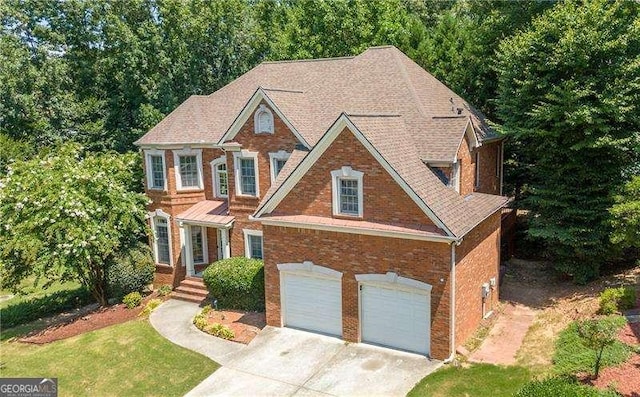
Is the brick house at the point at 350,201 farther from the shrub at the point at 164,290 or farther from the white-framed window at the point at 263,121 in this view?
the shrub at the point at 164,290

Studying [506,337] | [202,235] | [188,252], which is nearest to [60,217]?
[188,252]

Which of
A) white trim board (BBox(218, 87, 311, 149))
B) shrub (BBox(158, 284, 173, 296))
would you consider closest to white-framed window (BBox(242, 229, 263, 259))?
white trim board (BBox(218, 87, 311, 149))

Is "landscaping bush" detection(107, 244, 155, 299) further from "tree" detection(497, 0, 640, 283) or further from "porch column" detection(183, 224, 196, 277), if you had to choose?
"tree" detection(497, 0, 640, 283)

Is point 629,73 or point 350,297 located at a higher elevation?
point 629,73

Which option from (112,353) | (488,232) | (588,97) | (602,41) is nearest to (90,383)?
(112,353)

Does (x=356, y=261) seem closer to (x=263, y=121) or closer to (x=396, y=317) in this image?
(x=396, y=317)

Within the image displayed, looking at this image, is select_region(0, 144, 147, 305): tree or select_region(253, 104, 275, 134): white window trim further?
select_region(253, 104, 275, 134): white window trim

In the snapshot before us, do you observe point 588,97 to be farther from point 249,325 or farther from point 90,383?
point 90,383
